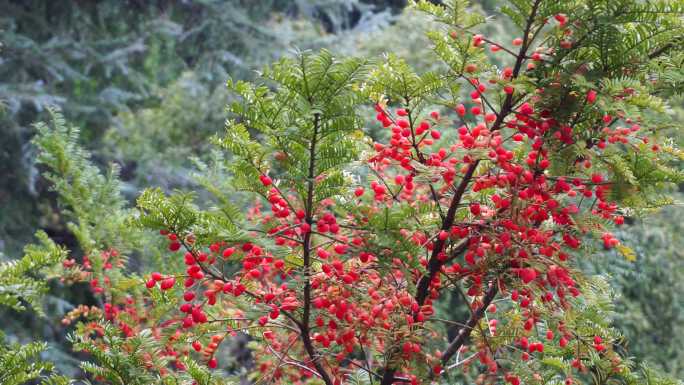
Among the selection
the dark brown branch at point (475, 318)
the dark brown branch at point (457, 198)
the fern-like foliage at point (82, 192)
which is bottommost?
the fern-like foliage at point (82, 192)

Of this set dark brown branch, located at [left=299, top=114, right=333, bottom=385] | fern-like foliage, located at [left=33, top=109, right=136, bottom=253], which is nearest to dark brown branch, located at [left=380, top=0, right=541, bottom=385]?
dark brown branch, located at [left=299, top=114, right=333, bottom=385]

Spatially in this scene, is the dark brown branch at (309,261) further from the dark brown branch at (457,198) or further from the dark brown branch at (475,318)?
the dark brown branch at (475,318)

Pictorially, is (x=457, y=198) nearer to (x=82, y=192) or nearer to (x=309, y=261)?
(x=309, y=261)

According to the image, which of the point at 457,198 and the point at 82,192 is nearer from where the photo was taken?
the point at 457,198

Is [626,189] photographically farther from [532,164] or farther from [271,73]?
[271,73]

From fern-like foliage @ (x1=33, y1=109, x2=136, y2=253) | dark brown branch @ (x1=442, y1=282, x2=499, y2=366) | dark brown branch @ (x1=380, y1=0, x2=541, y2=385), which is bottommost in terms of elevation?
fern-like foliage @ (x1=33, y1=109, x2=136, y2=253)

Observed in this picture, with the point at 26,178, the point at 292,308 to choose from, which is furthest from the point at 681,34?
the point at 26,178

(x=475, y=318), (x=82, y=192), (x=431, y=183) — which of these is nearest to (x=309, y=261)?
(x=431, y=183)

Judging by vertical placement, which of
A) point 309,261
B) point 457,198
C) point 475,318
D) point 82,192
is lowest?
point 82,192

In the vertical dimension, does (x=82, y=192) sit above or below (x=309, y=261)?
below

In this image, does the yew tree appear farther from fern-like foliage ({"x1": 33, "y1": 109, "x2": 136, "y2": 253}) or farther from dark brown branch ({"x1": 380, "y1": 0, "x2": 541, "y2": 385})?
fern-like foliage ({"x1": 33, "y1": 109, "x2": 136, "y2": 253})

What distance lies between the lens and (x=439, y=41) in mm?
1409

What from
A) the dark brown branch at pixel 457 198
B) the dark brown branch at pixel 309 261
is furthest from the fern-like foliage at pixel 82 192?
the dark brown branch at pixel 457 198

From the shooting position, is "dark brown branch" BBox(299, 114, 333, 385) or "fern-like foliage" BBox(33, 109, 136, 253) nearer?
"dark brown branch" BBox(299, 114, 333, 385)
